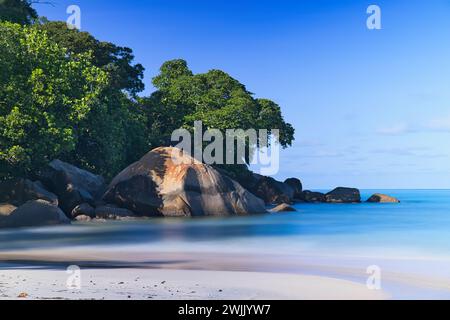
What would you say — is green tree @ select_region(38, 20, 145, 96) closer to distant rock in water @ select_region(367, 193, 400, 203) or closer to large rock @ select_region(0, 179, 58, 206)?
large rock @ select_region(0, 179, 58, 206)

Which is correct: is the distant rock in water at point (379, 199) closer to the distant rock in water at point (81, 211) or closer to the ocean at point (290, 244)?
the ocean at point (290, 244)

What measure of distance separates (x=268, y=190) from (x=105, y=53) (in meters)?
23.2

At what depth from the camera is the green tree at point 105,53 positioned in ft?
133

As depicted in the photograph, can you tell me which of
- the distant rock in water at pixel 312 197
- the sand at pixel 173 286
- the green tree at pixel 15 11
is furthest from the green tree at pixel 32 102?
the distant rock in water at pixel 312 197

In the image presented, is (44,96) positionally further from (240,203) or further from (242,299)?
→ (242,299)

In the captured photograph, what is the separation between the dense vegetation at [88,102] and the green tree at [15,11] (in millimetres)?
78

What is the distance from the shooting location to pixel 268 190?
5966 cm

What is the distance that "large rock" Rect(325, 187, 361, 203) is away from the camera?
68.8 meters

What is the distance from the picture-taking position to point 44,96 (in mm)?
28312

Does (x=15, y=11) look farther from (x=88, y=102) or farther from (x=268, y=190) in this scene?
(x=268, y=190)

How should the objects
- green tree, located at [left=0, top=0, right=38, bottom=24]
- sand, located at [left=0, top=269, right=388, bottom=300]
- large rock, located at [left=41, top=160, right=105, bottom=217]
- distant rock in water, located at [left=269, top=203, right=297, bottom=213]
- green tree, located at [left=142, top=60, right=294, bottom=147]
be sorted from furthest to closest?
green tree, located at [left=142, top=60, right=294, bottom=147]
distant rock in water, located at [left=269, top=203, right=297, bottom=213]
green tree, located at [left=0, top=0, right=38, bottom=24]
large rock, located at [left=41, top=160, right=105, bottom=217]
sand, located at [left=0, top=269, right=388, bottom=300]

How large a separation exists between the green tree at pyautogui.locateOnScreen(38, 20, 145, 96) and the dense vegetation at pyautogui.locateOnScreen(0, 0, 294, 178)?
69 millimetres

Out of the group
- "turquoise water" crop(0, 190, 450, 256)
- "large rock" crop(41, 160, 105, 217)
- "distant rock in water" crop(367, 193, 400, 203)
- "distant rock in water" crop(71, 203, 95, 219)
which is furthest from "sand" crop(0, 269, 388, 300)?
"distant rock in water" crop(367, 193, 400, 203)
